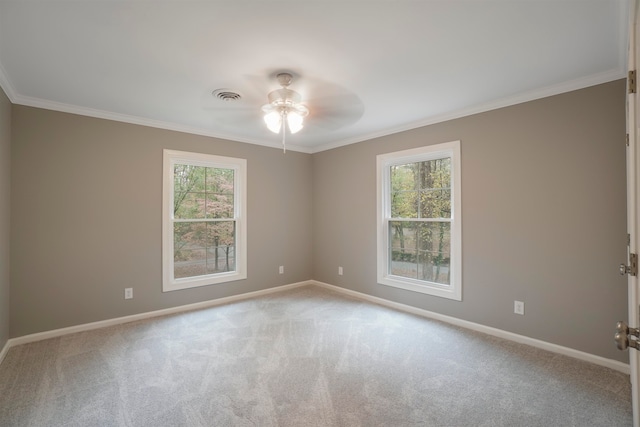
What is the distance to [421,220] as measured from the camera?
12.9 ft

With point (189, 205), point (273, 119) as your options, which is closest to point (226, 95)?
point (273, 119)

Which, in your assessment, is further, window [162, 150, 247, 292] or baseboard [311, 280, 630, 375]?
window [162, 150, 247, 292]

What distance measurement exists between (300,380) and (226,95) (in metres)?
2.59

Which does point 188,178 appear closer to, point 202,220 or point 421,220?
point 202,220

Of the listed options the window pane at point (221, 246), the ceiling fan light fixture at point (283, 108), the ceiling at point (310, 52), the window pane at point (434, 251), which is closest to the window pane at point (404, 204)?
the window pane at point (434, 251)

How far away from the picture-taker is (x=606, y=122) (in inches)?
99.9

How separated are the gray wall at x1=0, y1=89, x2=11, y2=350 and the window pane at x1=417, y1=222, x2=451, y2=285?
4319 mm

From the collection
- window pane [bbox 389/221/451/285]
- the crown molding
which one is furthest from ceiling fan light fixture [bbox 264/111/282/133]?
window pane [bbox 389/221/451/285]

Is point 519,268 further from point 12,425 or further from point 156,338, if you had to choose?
point 12,425

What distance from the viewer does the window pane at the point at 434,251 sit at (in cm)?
370

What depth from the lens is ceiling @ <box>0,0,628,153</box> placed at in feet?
5.76

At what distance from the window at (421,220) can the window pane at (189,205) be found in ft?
8.18

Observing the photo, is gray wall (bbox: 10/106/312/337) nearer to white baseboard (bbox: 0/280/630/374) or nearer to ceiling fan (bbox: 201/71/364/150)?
white baseboard (bbox: 0/280/630/374)

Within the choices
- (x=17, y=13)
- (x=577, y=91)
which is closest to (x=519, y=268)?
(x=577, y=91)
